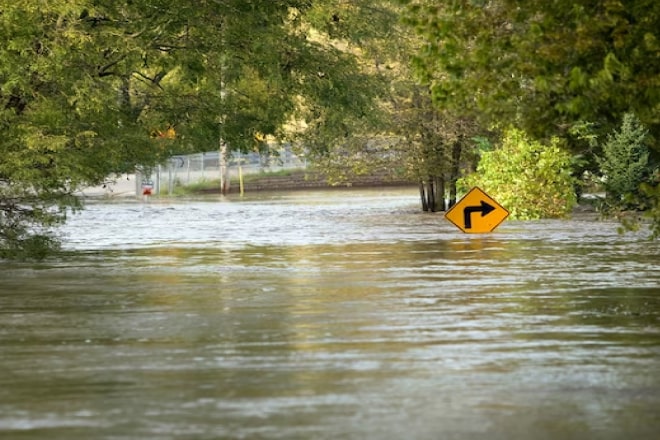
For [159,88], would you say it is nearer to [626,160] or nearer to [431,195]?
[626,160]

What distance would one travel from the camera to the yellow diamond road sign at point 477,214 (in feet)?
122

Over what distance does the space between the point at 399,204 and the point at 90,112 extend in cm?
3381

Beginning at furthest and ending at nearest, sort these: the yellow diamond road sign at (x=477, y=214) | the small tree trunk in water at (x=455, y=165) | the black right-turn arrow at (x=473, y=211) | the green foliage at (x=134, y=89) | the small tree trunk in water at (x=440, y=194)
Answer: the small tree trunk in water at (x=440, y=194), the small tree trunk in water at (x=455, y=165), the black right-turn arrow at (x=473, y=211), the yellow diamond road sign at (x=477, y=214), the green foliage at (x=134, y=89)

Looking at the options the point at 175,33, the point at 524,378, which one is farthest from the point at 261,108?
the point at 524,378

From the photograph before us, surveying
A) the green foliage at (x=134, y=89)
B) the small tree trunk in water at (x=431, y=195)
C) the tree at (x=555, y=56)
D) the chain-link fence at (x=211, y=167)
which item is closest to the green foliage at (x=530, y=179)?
the small tree trunk in water at (x=431, y=195)

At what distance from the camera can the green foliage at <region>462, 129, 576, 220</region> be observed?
47.0 meters

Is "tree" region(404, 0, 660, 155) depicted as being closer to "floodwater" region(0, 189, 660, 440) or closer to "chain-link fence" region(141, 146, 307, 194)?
"floodwater" region(0, 189, 660, 440)

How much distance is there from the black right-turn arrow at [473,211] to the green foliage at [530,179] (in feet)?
28.4

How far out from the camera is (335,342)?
52.5 ft

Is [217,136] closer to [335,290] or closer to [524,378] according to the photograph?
[335,290]

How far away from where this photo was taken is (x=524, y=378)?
13.2 m

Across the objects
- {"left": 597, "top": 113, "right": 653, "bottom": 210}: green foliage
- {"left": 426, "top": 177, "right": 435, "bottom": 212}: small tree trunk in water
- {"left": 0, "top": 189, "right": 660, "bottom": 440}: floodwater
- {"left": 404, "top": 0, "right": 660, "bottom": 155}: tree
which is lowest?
{"left": 426, "top": 177, "right": 435, "bottom": 212}: small tree trunk in water

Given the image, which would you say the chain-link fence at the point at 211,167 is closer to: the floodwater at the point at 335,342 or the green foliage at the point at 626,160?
the green foliage at the point at 626,160

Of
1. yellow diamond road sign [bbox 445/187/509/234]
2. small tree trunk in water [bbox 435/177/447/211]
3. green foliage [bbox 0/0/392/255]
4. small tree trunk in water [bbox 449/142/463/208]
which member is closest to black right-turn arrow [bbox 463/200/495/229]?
yellow diamond road sign [bbox 445/187/509/234]
